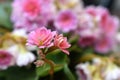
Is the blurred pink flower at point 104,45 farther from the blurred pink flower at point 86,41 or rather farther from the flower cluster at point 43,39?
the flower cluster at point 43,39

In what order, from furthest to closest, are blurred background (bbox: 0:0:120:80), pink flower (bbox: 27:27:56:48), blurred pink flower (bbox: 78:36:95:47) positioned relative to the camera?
blurred pink flower (bbox: 78:36:95:47) → blurred background (bbox: 0:0:120:80) → pink flower (bbox: 27:27:56:48)

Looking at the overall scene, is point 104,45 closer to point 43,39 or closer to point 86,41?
point 86,41

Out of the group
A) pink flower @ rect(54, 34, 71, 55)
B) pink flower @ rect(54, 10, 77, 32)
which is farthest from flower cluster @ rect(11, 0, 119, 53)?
pink flower @ rect(54, 34, 71, 55)

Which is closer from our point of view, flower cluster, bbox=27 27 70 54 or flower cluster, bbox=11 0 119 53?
flower cluster, bbox=27 27 70 54

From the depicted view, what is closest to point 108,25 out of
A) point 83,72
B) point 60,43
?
point 83,72

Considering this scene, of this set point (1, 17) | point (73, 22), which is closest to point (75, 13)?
point (73, 22)

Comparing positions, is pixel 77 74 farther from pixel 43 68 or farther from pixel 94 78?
pixel 43 68

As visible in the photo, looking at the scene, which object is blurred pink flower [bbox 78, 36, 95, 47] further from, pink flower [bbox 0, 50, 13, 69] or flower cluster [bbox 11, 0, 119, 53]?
pink flower [bbox 0, 50, 13, 69]

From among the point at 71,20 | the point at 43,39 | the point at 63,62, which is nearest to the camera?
the point at 43,39
